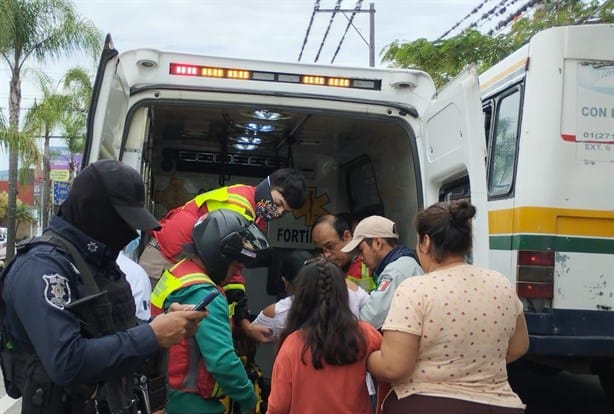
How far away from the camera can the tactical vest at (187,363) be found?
286 centimetres

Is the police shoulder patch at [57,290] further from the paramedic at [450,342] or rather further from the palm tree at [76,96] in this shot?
the palm tree at [76,96]

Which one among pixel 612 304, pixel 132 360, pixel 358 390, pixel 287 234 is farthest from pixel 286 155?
pixel 132 360

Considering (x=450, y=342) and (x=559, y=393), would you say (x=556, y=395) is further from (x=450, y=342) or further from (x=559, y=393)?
(x=450, y=342)

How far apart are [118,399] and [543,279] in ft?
9.76

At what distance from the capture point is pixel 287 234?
22.4ft

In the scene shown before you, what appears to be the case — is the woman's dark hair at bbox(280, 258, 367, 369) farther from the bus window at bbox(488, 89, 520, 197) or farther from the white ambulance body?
the bus window at bbox(488, 89, 520, 197)

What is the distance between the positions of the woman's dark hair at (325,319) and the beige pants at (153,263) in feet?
5.00

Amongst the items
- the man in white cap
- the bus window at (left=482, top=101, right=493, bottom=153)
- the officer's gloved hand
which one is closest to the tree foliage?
the bus window at (left=482, top=101, right=493, bottom=153)

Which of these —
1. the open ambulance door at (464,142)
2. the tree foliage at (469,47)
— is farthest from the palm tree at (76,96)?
the open ambulance door at (464,142)

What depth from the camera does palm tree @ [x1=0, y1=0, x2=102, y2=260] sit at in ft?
51.6

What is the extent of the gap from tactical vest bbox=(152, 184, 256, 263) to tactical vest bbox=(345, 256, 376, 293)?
3.36 ft

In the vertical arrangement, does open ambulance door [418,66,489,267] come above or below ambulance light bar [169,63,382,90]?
below

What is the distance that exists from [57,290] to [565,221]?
329 centimetres

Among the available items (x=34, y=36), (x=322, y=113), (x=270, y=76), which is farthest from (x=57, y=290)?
(x=34, y=36)
